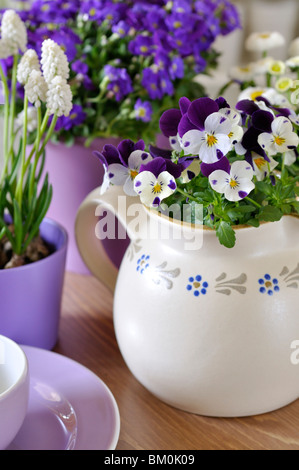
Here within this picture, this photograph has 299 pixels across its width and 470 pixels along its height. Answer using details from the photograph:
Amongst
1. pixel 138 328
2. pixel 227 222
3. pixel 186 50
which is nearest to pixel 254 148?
pixel 227 222

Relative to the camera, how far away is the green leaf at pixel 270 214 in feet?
1.51

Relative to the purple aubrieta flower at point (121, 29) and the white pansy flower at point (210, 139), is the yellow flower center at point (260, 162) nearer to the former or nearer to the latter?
the white pansy flower at point (210, 139)

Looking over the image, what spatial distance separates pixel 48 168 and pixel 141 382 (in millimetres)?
299

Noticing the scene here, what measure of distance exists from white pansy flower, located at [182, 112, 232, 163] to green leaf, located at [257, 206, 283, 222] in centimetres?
6

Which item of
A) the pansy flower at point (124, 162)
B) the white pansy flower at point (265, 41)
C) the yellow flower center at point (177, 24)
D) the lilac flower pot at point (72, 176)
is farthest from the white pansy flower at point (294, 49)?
the pansy flower at point (124, 162)

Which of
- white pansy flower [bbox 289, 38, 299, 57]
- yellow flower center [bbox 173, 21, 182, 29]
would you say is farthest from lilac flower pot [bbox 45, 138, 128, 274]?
white pansy flower [bbox 289, 38, 299, 57]

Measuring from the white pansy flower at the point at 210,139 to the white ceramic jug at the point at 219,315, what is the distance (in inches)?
2.5

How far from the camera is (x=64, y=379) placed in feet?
1.78

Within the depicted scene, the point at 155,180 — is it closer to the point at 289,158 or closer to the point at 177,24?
the point at 289,158

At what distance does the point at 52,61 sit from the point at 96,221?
0.64ft

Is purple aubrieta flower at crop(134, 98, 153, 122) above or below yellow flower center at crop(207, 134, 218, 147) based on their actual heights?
below

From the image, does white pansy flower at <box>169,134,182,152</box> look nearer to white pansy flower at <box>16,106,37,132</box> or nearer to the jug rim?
the jug rim

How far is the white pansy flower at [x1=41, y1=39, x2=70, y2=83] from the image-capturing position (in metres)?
0.48

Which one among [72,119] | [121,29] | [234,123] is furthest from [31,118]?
[234,123]
